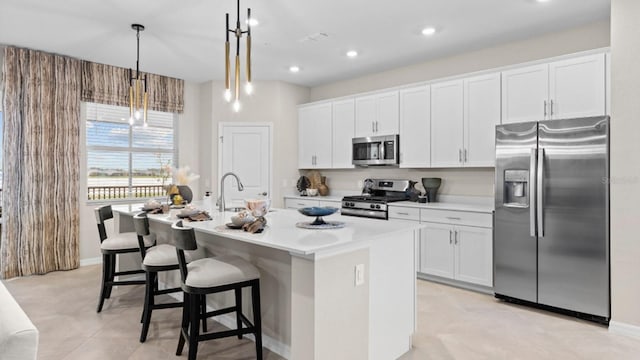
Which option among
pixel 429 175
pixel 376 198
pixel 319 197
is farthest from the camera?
pixel 319 197

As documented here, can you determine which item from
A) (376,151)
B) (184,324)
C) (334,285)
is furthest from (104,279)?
(376,151)

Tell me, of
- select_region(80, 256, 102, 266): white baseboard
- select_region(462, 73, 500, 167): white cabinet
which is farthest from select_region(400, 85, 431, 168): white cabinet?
select_region(80, 256, 102, 266): white baseboard

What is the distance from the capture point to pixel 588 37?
151 inches

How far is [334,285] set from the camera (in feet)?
6.88

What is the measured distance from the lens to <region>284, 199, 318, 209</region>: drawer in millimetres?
5778

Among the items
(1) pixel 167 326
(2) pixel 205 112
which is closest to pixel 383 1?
(1) pixel 167 326

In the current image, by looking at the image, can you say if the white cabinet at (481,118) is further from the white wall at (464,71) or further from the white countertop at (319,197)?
the white countertop at (319,197)

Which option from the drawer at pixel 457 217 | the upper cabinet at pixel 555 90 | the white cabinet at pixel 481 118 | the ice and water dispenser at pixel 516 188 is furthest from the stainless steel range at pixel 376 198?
the upper cabinet at pixel 555 90

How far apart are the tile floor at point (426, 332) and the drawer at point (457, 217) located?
757 millimetres

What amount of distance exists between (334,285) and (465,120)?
120 inches

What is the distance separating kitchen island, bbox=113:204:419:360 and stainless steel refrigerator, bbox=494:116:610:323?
4.86 ft

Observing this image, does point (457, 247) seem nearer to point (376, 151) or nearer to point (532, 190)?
point (532, 190)

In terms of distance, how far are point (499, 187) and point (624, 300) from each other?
130 cm

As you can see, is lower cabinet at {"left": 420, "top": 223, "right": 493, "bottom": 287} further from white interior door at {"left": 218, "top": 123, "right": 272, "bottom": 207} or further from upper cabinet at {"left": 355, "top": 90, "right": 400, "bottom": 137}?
white interior door at {"left": 218, "top": 123, "right": 272, "bottom": 207}
